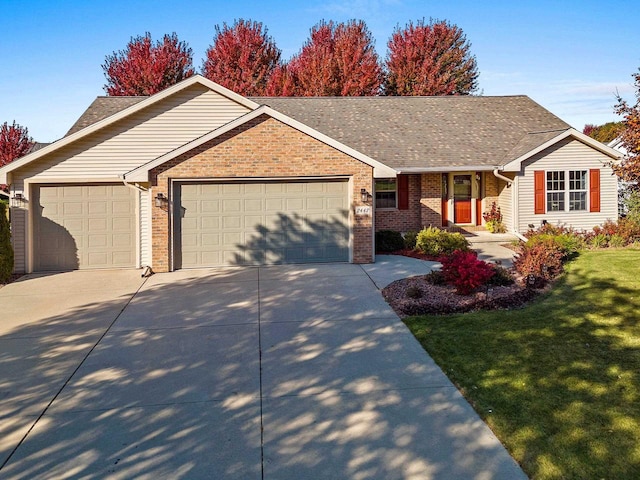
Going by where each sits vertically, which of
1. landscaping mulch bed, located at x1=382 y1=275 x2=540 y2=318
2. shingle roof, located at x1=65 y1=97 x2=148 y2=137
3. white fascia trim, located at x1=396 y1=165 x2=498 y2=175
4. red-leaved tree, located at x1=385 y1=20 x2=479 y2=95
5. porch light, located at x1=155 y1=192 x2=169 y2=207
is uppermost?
red-leaved tree, located at x1=385 y1=20 x2=479 y2=95

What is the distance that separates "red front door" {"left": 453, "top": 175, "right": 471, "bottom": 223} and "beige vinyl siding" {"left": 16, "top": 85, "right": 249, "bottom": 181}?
872 centimetres

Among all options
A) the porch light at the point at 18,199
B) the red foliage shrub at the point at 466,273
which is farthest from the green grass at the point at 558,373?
the porch light at the point at 18,199

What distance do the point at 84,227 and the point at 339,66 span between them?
2661cm

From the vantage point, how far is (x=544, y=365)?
661cm

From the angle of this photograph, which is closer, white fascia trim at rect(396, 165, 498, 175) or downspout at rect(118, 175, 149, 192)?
downspout at rect(118, 175, 149, 192)

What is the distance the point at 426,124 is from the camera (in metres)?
20.7

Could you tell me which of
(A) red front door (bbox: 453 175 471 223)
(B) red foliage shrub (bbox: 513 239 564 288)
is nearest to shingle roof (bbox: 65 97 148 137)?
(A) red front door (bbox: 453 175 471 223)

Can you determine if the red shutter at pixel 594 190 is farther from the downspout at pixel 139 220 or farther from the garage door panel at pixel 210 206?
the downspout at pixel 139 220

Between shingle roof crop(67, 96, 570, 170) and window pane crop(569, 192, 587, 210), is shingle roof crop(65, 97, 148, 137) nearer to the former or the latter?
shingle roof crop(67, 96, 570, 170)

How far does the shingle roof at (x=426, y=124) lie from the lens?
59.7ft

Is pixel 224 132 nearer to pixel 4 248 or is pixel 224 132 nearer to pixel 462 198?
pixel 4 248

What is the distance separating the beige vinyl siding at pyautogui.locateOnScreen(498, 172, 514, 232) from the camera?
18.2m

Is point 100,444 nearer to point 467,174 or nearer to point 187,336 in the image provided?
point 187,336

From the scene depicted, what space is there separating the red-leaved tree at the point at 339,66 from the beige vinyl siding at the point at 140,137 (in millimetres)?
21442
